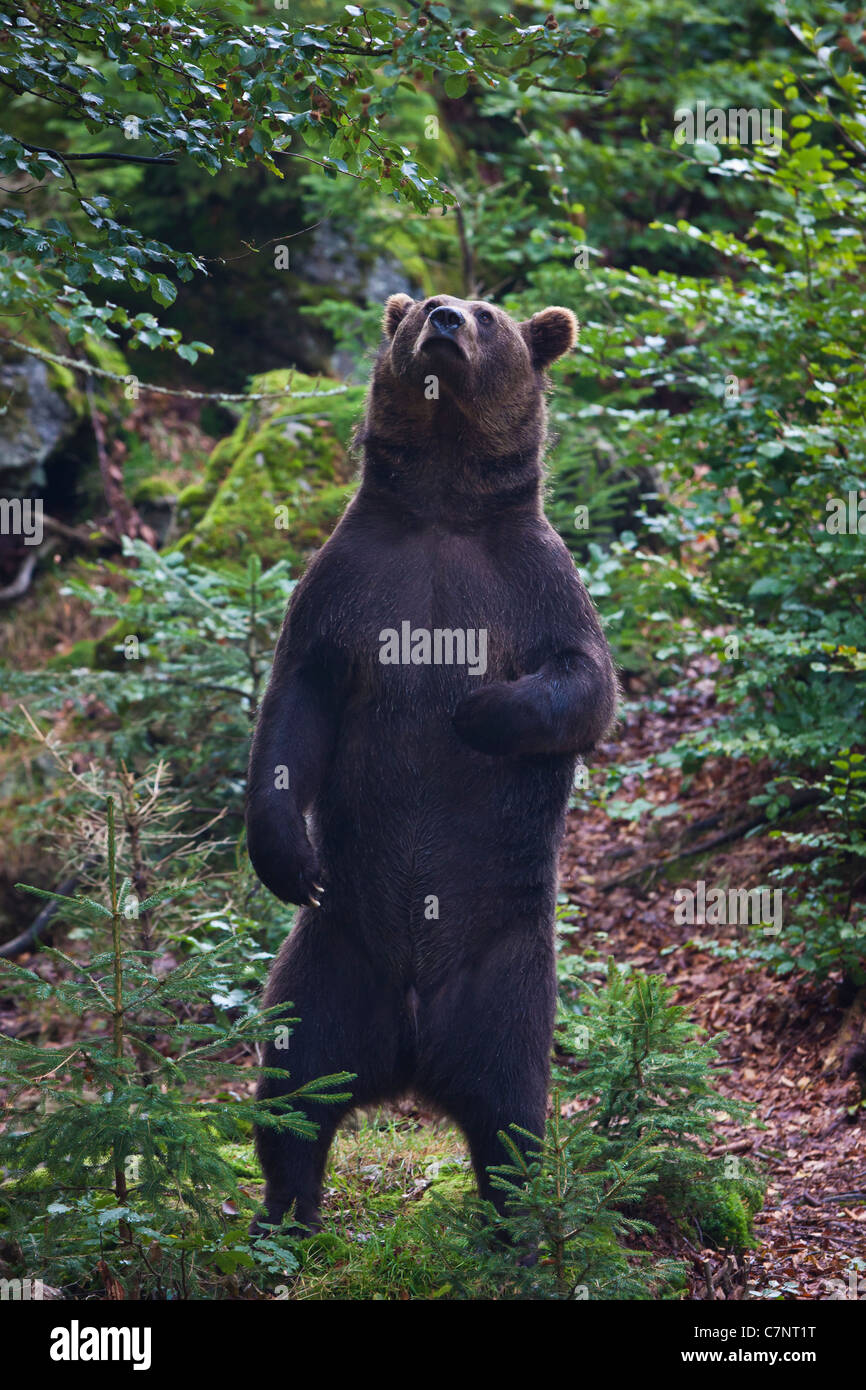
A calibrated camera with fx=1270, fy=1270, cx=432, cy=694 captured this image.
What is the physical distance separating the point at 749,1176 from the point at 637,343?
32.4 feet

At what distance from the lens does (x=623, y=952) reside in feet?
24.6

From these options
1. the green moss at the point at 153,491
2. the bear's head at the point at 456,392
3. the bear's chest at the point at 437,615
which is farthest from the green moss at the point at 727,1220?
the green moss at the point at 153,491

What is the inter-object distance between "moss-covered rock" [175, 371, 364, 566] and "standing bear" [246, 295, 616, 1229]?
14.0 feet

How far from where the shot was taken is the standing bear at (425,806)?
13.5ft

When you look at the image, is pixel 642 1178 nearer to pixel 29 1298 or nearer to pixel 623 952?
pixel 29 1298

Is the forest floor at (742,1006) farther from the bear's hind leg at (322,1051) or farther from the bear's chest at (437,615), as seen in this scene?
the bear's chest at (437,615)

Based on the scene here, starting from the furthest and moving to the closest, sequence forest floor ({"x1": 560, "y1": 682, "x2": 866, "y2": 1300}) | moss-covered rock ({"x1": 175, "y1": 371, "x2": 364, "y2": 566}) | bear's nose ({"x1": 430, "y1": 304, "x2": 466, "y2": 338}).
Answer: moss-covered rock ({"x1": 175, "y1": 371, "x2": 364, "y2": 566}) → forest floor ({"x1": 560, "y1": 682, "x2": 866, "y2": 1300}) → bear's nose ({"x1": 430, "y1": 304, "x2": 466, "y2": 338})

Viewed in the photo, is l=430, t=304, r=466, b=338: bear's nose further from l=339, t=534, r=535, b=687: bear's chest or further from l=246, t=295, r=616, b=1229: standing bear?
l=339, t=534, r=535, b=687: bear's chest

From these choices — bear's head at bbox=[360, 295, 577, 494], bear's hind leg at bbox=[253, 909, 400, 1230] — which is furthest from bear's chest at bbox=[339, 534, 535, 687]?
bear's hind leg at bbox=[253, 909, 400, 1230]

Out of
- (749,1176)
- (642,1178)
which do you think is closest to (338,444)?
(749,1176)

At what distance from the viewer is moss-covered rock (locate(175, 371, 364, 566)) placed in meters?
8.77

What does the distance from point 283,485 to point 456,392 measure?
187 inches

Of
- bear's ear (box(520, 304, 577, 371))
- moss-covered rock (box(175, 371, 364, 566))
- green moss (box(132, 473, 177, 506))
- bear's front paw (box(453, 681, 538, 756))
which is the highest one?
green moss (box(132, 473, 177, 506))

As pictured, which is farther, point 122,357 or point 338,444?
point 122,357
